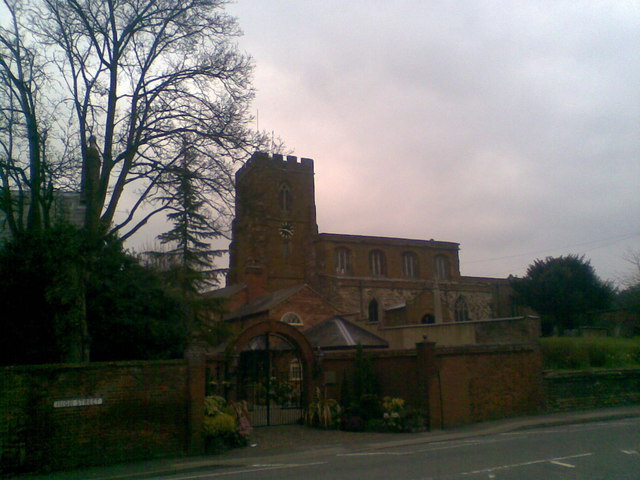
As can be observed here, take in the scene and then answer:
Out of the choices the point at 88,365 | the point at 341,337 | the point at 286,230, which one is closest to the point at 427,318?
the point at 286,230

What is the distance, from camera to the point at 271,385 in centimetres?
2747

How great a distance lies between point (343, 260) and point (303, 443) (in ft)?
136

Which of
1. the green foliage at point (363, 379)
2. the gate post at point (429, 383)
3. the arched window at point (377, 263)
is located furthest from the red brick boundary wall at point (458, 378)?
the arched window at point (377, 263)

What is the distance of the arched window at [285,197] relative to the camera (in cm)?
5866

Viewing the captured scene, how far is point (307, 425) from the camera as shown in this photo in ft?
65.2

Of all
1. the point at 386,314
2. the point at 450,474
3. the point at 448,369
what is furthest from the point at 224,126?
the point at 386,314

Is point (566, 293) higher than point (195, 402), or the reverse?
point (566, 293)

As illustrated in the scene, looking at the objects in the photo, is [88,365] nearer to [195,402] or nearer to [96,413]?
[96,413]

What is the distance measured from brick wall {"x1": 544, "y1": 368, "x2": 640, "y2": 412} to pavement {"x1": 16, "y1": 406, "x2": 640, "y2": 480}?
516mm

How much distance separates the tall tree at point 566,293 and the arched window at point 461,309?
7.87 m

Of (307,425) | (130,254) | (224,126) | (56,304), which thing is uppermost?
(224,126)

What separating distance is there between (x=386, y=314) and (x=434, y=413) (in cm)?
3516

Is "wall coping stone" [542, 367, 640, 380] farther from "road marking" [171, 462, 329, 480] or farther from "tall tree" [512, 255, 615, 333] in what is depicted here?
"tall tree" [512, 255, 615, 333]

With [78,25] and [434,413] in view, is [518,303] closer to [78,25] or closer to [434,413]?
[434,413]
